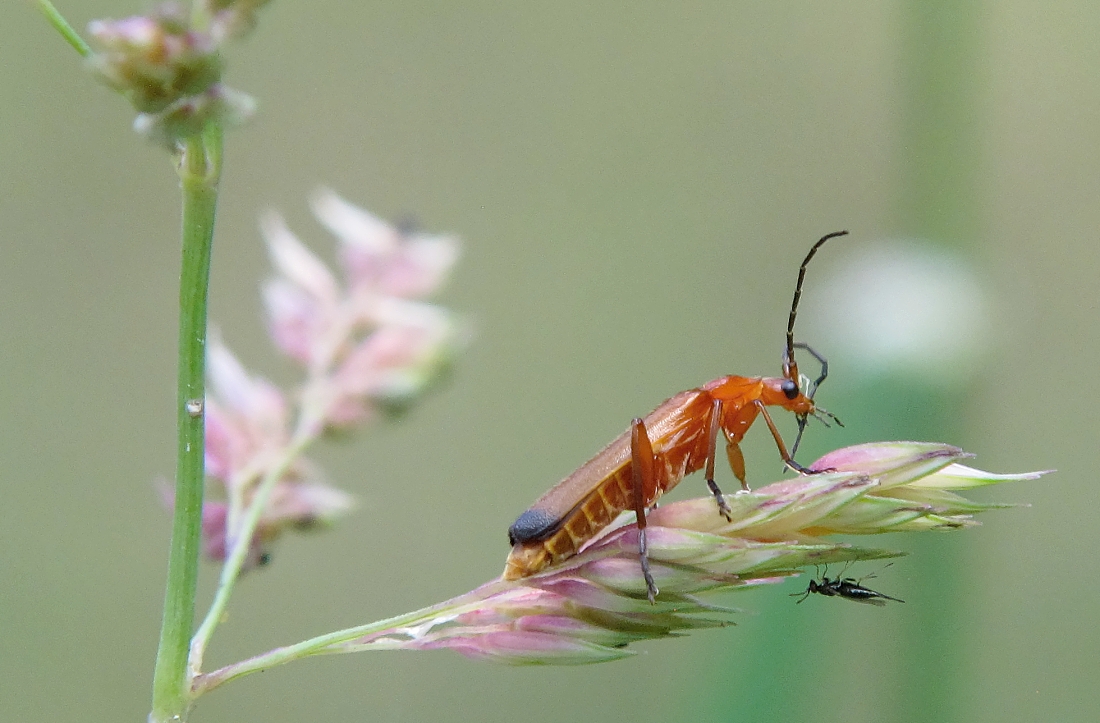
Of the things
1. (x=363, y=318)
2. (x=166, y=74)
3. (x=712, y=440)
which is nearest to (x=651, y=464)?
(x=712, y=440)

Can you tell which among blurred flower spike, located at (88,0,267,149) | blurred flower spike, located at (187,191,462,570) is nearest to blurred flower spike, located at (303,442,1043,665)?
blurred flower spike, located at (187,191,462,570)

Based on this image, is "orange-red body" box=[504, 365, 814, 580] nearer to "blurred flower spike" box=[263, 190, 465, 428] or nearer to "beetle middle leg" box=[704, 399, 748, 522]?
"beetle middle leg" box=[704, 399, 748, 522]

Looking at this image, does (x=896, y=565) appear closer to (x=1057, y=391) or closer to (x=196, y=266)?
(x=196, y=266)

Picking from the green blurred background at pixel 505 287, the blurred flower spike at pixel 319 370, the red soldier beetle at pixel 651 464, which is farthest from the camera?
the green blurred background at pixel 505 287

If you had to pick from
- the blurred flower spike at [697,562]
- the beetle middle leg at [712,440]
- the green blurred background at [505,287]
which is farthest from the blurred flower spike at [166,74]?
the green blurred background at [505,287]

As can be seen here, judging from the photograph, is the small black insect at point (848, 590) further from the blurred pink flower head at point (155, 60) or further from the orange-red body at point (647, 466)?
the blurred pink flower head at point (155, 60)

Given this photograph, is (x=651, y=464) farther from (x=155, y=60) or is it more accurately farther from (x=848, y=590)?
(x=155, y=60)

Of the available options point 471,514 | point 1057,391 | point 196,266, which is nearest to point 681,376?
point 471,514
